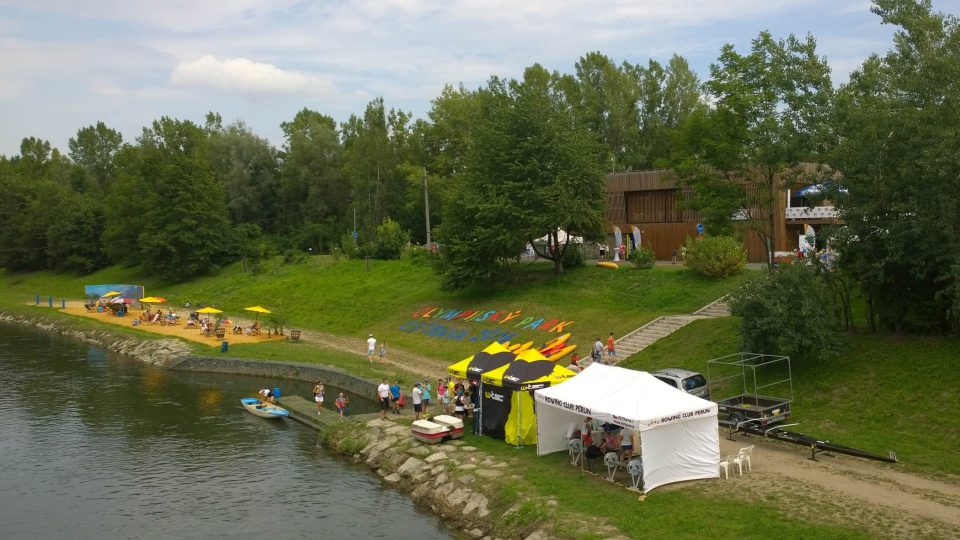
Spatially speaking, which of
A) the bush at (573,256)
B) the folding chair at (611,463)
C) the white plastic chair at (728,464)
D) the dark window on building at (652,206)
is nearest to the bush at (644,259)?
the bush at (573,256)

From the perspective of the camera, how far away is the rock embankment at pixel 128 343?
162ft

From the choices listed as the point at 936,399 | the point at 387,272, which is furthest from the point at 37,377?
the point at 936,399

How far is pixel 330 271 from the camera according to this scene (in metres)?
70.4

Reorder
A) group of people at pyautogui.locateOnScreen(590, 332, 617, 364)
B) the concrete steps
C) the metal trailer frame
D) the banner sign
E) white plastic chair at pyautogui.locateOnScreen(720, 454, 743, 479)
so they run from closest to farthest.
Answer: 1. white plastic chair at pyautogui.locateOnScreen(720, 454, 743, 479)
2. the metal trailer frame
3. group of people at pyautogui.locateOnScreen(590, 332, 617, 364)
4. the concrete steps
5. the banner sign

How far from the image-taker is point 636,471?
21.3 meters

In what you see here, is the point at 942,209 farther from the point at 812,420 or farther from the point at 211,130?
the point at 211,130

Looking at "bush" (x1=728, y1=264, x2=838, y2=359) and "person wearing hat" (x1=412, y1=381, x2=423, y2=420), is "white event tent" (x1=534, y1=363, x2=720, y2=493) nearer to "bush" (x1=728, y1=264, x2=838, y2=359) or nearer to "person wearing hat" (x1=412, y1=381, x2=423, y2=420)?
"bush" (x1=728, y1=264, x2=838, y2=359)

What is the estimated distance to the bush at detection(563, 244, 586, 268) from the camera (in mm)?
53469

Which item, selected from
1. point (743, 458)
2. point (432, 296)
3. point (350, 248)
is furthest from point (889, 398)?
point (350, 248)

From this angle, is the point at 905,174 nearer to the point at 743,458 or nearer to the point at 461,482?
the point at 743,458

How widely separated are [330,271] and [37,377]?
2883 centimetres

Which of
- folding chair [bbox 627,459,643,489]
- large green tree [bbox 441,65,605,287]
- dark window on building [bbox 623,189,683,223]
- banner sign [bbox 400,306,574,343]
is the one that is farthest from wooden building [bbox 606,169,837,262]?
folding chair [bbox 627,459,643,489]

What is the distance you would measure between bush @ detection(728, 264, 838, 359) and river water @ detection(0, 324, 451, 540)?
14.4m

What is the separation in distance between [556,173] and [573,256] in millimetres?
6475
